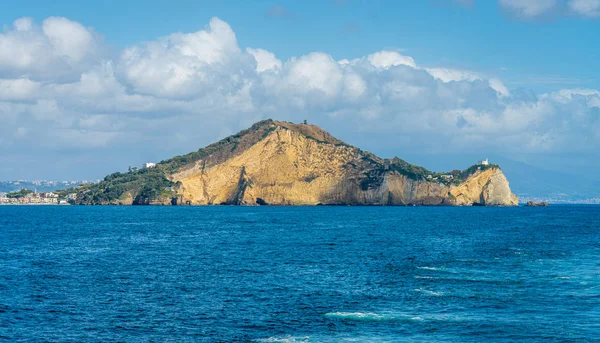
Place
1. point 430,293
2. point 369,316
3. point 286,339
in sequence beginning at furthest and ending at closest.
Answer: point 430,293 < point 369,316 < point 286,339

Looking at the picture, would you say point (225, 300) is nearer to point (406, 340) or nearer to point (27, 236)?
point (406, 340)

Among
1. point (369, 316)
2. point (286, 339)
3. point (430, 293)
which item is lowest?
point (286, 339)

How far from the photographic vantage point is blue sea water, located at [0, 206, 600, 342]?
115 feet

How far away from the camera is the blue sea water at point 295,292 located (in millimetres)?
35016

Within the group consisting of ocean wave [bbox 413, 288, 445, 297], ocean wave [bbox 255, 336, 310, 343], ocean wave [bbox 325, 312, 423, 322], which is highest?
ocean wave [bbox 413, 288, 445, 297]

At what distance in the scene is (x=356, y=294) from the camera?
46.0 m

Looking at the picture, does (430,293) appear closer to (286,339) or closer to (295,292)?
(295,292)

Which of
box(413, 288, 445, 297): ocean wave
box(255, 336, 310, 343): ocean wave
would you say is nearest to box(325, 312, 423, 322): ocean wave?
box(255, 336, 310, 343): ocean wave

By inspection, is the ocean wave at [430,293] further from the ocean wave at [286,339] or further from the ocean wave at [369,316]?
the ocean wave at [286,339]

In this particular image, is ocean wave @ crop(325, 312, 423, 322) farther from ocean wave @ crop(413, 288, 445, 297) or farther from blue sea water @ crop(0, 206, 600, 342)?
ocean wave @ crop(413, 288, 445, 297)

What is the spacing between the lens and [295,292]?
46188 millimetres

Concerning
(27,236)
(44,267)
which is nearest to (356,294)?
(44,267)

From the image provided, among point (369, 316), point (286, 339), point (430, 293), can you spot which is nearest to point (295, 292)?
point (369, 316)

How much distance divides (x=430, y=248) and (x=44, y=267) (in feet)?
149
